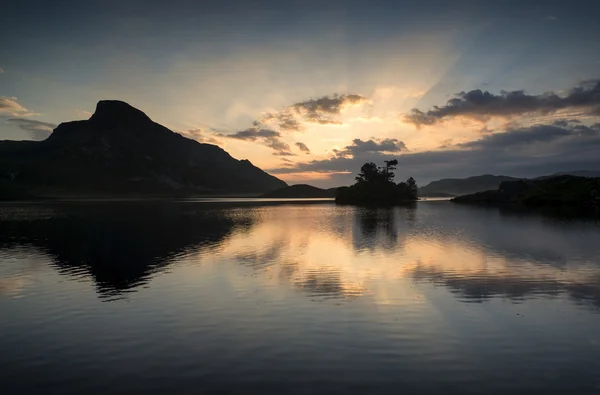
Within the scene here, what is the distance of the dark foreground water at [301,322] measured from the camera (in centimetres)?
1409

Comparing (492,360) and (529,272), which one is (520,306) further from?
(529,272)

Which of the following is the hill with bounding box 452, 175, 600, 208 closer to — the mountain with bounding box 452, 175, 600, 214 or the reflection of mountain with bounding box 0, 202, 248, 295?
the mountain with bounding box 452, 175, 600, 214

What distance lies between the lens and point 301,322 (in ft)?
68.3

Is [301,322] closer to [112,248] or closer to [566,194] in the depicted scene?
[112,248]

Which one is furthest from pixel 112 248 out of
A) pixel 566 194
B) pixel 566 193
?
pixel 566 193

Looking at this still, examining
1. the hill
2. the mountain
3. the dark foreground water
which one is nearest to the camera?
the dark foreground water

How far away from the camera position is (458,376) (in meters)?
14.2

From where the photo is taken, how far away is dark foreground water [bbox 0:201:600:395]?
46.2 ft

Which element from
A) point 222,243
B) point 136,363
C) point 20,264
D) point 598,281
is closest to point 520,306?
point 598,281

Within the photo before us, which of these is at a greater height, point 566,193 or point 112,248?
point 566,193

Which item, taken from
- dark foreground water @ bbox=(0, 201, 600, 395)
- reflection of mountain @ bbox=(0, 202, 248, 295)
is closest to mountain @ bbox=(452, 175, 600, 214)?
dark foreground water @ bbox=(0, 201, 600, 395)

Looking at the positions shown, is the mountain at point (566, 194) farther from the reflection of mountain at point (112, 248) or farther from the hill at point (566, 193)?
the reflection of mountain at point (112, 248)

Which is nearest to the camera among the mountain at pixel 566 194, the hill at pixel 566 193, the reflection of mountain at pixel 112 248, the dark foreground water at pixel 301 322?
the dark foreground water at pixel 301 322

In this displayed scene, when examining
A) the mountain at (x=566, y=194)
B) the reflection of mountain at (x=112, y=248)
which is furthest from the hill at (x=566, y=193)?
the reflection of mountain at (x=112, y=248)
